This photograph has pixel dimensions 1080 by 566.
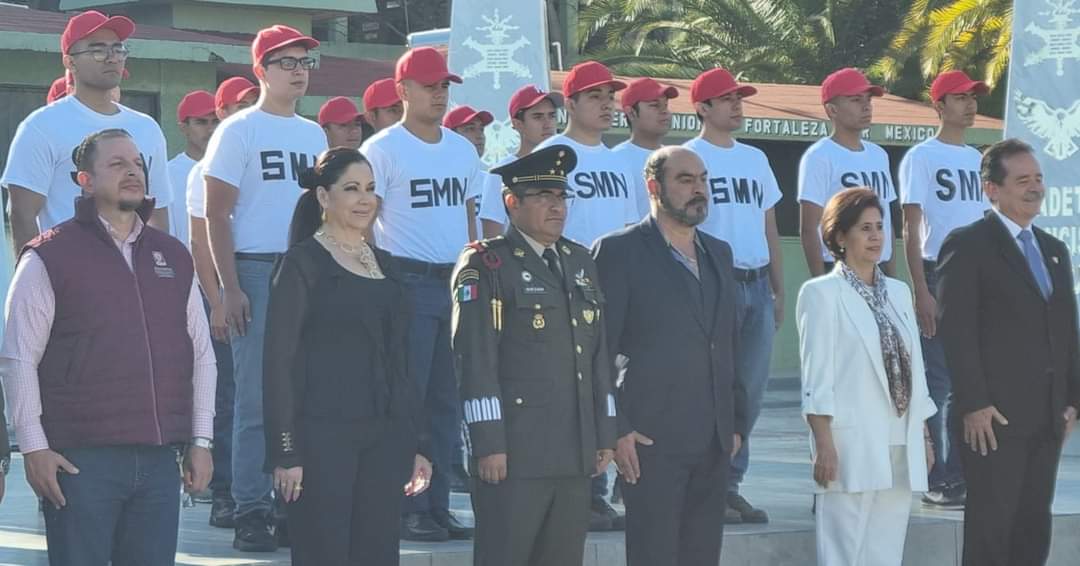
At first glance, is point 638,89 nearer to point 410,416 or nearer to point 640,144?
point 640,144

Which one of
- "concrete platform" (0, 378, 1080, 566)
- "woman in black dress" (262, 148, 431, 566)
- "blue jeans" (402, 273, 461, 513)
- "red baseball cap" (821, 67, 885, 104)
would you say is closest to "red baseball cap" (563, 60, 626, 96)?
"red baseball cap" (821, 67, 885, 104)

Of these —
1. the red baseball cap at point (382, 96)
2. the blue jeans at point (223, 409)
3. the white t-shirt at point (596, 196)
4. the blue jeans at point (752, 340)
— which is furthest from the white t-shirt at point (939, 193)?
the blue jeans at point (223, 409)

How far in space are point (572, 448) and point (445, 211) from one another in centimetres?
192

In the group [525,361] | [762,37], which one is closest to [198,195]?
[525,361]

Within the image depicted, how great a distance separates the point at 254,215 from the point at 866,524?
297 cm

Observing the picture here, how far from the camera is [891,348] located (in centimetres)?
761

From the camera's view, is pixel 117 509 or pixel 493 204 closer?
pixel 117 509

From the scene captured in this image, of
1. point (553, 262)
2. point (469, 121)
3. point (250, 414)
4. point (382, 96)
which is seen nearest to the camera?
point (553, 262)

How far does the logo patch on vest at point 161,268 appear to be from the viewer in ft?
20.0

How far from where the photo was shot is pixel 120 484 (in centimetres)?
591

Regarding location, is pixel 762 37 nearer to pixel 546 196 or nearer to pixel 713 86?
pixel 713 86

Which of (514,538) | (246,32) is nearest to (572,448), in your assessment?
(514,538)

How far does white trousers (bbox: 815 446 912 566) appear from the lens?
7598 mm

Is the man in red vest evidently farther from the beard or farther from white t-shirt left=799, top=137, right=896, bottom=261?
white t-shirt left=799, top=137, right=896, bottom=261
